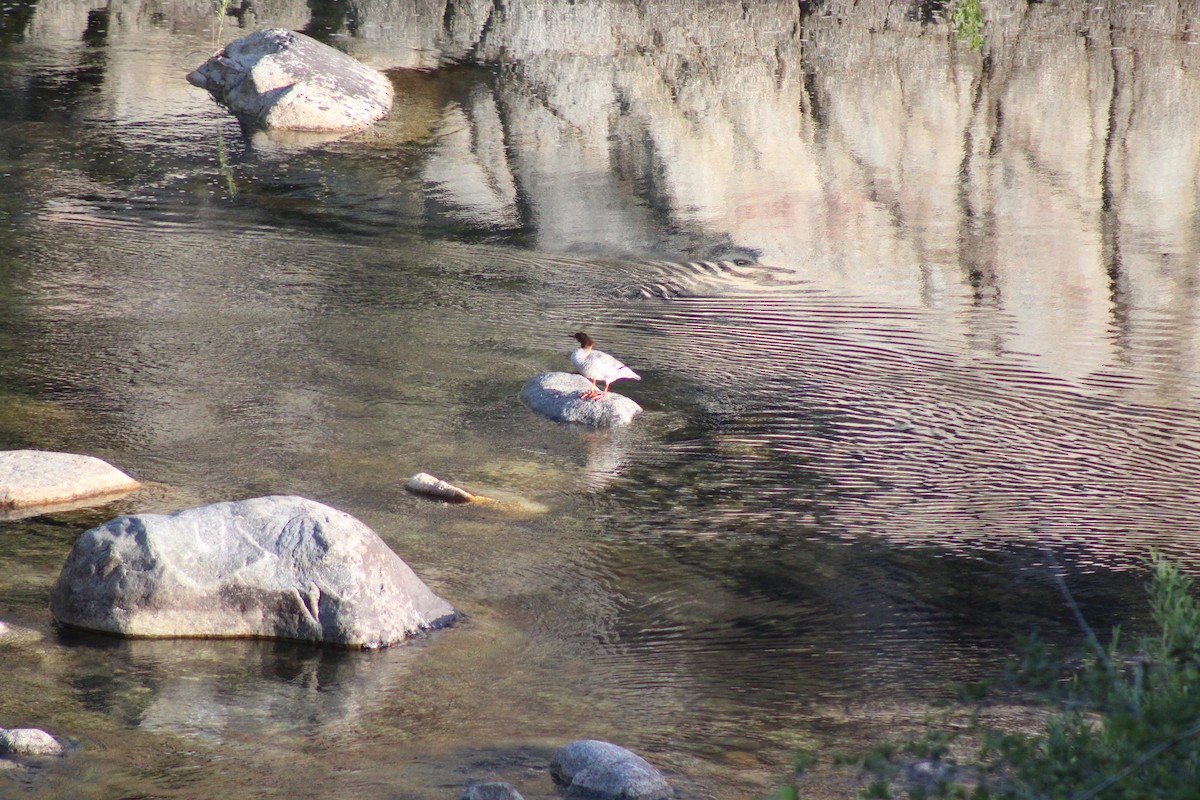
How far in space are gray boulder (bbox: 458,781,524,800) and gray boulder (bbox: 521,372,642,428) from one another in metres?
3.89

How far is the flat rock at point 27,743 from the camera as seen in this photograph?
15.0 ft

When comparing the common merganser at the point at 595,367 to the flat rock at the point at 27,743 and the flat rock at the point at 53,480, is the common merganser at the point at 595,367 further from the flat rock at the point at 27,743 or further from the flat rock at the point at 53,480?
the flat rock at the point at 27,743

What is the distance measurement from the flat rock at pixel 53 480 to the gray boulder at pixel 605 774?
3199mm

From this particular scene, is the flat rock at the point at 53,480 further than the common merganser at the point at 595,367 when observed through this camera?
No

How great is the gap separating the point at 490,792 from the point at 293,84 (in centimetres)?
1195

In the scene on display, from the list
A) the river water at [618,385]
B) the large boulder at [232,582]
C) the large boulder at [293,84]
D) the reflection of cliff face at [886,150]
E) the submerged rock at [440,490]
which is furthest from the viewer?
the large boulder at [293,84]

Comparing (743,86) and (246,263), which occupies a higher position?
(743,86)

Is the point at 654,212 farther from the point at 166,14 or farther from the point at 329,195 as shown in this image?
the point at 166,14

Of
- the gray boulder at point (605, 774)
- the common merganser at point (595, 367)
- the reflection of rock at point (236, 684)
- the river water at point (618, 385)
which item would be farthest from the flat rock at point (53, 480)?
the gray boulder at point (605, 774)

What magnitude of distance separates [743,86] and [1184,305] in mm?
7108

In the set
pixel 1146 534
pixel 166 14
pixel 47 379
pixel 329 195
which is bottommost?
pixel 1146 534

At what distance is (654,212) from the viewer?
1206cm

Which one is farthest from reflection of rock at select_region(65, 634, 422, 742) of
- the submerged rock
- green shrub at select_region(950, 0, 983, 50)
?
green shrub at select_region(950, 0, 983, 50)

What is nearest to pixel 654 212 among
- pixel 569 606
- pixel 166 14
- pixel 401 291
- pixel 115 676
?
pixel 401 291
